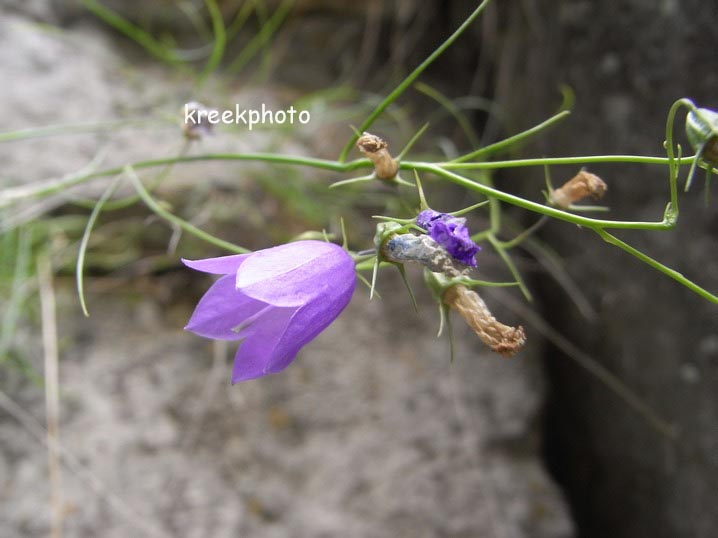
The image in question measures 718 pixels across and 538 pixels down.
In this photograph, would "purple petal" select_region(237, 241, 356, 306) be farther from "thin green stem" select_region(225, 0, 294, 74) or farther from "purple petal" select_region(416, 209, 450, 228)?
"thin green stem" select_region(225, 0, 294, 74)

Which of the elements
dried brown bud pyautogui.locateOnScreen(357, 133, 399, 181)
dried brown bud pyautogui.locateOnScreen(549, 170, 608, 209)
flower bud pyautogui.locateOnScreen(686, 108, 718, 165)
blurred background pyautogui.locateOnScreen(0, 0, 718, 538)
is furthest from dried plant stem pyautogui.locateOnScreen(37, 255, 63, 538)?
flower bud pyautogui.locateOnScreen(686, 108, 718, 165)

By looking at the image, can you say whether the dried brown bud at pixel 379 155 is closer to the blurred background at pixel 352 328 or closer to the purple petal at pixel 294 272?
the purple petal at pixel 294 272

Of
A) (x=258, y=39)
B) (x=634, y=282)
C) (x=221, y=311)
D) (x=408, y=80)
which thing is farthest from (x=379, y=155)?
(x=258, y=39)

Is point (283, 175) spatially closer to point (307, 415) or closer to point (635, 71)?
point (307, 415)

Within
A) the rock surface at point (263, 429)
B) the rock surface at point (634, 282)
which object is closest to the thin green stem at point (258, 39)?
the rock surface at point (263, 429)

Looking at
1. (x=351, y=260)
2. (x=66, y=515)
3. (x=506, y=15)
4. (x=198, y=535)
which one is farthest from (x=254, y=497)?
(x=506, y=15)
